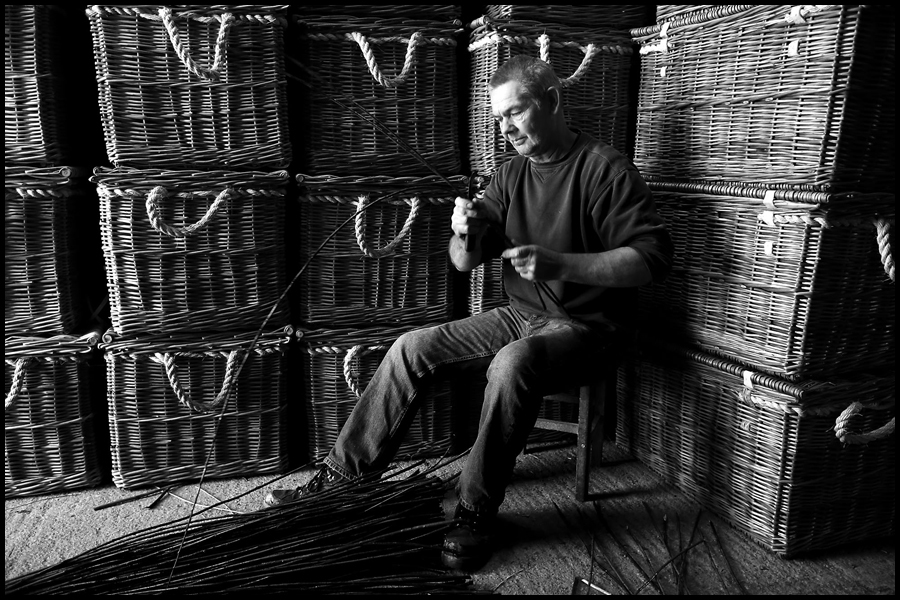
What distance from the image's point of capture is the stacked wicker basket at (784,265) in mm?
1743

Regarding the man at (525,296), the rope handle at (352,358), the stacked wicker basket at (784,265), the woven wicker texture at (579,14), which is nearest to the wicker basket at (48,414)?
the man at (525,296)

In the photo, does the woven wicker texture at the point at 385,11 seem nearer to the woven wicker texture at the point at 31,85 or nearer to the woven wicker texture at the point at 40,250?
the woven wicker texture at the point at 31,85

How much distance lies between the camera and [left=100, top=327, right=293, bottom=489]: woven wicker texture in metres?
2.25

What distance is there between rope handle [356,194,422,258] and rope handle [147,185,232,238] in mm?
432

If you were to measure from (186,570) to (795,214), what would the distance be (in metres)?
1.79

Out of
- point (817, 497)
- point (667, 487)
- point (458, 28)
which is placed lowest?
point (667, 487)

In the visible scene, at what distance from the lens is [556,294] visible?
2104 mm

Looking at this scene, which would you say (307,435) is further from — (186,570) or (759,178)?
(759,178)

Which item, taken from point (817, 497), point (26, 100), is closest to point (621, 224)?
point (817, 497)

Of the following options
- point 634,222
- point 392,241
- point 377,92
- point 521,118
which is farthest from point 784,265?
point 377,92

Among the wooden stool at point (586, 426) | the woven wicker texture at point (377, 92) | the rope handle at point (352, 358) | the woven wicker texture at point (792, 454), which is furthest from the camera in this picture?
the rope handle at point (352, 358)

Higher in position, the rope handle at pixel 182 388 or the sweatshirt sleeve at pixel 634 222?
the sweatshirt sleeve at pixel 634 222

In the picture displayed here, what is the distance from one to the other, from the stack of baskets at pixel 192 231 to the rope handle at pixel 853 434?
1674 millimetres

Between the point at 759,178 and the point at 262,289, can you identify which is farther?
the point at 262,289
